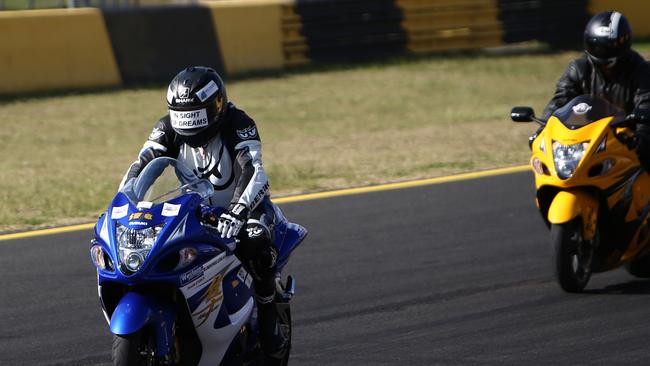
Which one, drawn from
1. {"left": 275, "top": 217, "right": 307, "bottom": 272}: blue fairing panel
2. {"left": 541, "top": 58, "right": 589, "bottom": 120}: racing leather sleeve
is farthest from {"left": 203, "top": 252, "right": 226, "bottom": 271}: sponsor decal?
{"left": 541, "top": 58, "right": 589, "bottom": 120}: racing leather sleeve

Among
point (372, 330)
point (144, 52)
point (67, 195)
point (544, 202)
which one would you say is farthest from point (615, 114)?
point (144, 52)

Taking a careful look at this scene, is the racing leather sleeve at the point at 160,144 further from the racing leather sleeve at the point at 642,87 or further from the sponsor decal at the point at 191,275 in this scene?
the racing leather sleeve at the point at 642,87

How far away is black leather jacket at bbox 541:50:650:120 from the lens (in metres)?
8.16

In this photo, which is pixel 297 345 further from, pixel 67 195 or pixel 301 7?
pixel 301 7

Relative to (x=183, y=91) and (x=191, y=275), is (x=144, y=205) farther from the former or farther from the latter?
(x=183, y=91)

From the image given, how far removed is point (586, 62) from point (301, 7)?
10.5 metres

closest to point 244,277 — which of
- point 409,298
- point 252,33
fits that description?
point 409,298

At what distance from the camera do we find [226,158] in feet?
Result: 19.2

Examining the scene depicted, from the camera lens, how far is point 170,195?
5258 millimetres

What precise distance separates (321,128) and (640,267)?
7.17m

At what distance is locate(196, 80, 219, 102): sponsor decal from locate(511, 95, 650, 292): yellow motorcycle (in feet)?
9.10

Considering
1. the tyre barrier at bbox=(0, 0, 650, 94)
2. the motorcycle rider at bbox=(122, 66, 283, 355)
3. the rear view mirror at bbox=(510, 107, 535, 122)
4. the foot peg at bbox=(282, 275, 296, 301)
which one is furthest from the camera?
the tyre barrier at bbox=(0, 0, 650, 94)

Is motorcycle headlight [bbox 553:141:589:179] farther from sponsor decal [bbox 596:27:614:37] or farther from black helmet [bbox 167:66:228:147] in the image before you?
black helmet [bbox 167:66:228:147]

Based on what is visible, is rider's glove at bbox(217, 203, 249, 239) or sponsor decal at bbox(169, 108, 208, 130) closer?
rider's glove at bbox(217, 203, 249, 239)
